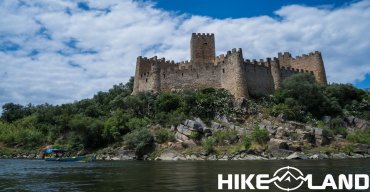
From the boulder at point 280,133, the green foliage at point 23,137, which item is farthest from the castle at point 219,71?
the green foliage at point 23,137

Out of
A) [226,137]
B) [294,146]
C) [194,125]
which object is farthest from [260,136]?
[194,125]

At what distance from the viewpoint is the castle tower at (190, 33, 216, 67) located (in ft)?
229

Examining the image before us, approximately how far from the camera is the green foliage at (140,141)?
48812 mm

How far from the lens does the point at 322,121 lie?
5431 cm

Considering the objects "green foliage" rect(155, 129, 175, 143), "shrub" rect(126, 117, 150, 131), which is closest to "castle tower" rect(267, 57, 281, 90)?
"green foliage" rect(155, 129, 175, 143)

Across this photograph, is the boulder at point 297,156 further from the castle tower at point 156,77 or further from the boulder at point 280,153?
the castle tower at point 156,77

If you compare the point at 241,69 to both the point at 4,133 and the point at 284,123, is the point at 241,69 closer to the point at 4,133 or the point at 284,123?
the point at 284,123

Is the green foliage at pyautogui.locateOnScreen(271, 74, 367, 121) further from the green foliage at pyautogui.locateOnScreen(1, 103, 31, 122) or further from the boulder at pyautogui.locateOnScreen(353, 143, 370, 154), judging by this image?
the green foliage at pyautogui.locateOnScreen(1, 103, 31, 122)

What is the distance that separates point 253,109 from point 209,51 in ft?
62.9

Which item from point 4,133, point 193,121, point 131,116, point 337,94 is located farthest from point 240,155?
point 4,133

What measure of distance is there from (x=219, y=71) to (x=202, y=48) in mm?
10328

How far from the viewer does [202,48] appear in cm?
7025

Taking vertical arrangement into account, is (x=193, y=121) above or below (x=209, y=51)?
below

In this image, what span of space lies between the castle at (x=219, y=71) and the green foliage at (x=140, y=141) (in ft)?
49.4
